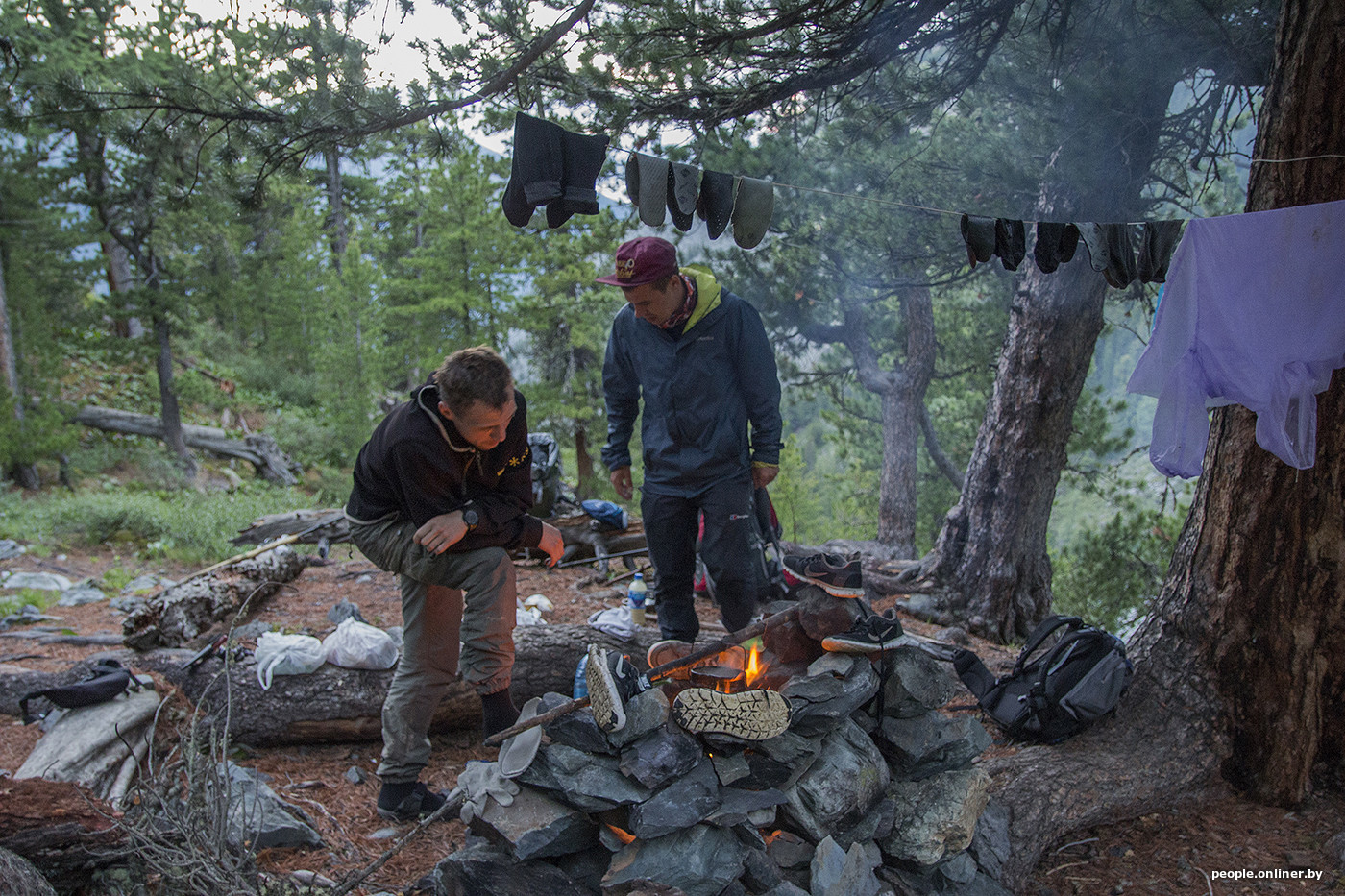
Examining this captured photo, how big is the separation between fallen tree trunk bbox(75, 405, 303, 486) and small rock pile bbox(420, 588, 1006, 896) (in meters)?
14.5

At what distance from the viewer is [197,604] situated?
5156mm

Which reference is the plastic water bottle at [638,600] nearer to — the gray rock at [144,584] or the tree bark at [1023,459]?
the tree bark at [1023,459]

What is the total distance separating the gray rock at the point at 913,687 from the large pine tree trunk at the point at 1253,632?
0.62m

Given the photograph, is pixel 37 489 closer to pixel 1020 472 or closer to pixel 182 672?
pixel 182 672

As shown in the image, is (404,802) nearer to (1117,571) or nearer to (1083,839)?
(1083,839)

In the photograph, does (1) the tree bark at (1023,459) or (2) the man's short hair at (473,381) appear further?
(1) the tree bark at (1023,459)

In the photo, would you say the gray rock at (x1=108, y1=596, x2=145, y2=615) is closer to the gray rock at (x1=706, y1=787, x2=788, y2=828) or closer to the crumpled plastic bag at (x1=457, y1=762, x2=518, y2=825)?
the crumpled plastic bag at (x1=457, y1=762, x2=518, y2=825)

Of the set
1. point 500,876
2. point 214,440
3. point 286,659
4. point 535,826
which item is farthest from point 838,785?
point 214,440

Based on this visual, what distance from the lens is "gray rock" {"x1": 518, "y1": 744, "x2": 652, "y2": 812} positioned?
252 centimetres

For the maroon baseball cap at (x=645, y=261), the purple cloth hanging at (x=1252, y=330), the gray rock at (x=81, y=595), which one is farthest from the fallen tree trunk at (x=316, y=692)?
the purple cloth hanging at (x=1252, y=330)

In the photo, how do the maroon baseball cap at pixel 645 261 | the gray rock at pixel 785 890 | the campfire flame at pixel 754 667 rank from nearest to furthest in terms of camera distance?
the gray rock at pixel 785 890 → the campfire flame at pixel 754 667 → the maroon baseball cap at pixel 645 261

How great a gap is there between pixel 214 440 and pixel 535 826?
633 inches

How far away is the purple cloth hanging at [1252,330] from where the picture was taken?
3.26m

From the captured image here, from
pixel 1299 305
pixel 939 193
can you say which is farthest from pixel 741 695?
pixel 939 193
